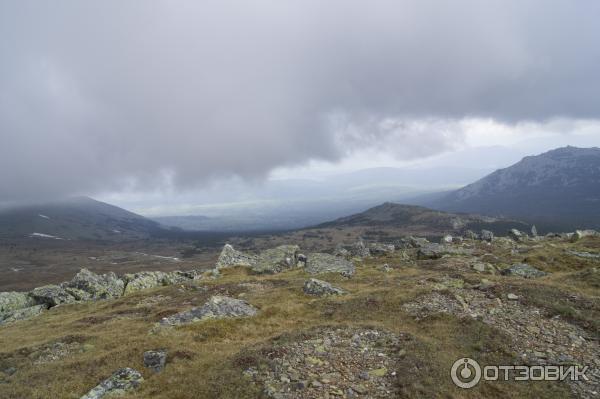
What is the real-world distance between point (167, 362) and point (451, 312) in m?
20.4

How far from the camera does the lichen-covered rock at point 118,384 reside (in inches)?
706

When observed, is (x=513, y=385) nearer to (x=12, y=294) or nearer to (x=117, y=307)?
(x=117, y=307)

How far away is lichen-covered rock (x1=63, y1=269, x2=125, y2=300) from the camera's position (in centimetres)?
5906

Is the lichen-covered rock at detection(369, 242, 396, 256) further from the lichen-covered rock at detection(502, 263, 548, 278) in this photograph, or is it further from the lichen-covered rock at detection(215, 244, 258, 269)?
the lichen-covered rock at detection(502, 263, 548, 278)

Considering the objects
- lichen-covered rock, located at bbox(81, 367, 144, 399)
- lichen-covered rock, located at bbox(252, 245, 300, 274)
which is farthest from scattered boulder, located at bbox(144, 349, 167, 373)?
lichen-covered rock, located at bbox(252, 245, 300, 274)

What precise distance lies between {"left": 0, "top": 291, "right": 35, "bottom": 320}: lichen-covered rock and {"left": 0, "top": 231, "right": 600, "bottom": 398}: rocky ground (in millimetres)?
15951

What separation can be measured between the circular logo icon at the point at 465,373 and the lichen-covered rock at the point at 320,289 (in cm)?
1919

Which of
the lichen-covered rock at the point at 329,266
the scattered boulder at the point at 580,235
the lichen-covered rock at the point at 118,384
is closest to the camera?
the lichen-covered rock at the point at 118,384

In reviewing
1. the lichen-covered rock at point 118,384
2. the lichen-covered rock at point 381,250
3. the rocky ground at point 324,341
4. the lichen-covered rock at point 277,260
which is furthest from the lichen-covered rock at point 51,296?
the lichen-covered rock at point 381,250

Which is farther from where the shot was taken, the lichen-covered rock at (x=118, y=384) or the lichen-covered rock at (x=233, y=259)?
the lichen-covered rock at (x=233, y=259)

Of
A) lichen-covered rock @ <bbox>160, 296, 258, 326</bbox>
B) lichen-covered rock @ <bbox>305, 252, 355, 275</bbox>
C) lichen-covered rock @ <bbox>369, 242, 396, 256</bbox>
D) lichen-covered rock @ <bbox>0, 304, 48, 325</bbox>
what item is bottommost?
lichen-covered rock @ <bbox>0, 304, 48, 325</bbox>

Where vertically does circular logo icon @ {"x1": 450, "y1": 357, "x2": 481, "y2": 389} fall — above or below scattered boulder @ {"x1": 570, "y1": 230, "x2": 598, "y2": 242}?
above

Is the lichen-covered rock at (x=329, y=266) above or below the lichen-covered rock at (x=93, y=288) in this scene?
above

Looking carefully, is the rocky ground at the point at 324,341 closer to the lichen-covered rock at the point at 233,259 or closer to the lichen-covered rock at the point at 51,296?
the lichen-covered rock at the point at 51,296
